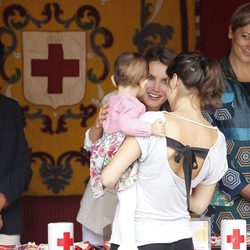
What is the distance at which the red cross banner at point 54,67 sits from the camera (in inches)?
216

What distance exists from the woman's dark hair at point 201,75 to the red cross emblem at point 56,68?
2234 millimetres

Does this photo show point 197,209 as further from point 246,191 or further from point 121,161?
point 246,191

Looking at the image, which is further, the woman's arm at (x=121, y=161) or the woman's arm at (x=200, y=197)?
the woman's arm at (x=200, y=197)

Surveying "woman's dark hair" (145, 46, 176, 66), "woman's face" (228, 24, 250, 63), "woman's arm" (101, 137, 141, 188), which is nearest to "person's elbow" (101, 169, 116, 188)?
"woman's arm" (101, 137, 141, 188)

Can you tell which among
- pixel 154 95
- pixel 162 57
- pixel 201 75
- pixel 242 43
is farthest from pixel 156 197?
pixel 242 43

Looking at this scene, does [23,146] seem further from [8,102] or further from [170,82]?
[170,82]

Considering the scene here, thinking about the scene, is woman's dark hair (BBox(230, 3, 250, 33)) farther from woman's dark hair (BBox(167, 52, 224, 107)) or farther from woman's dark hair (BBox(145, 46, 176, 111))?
woman's dark hair (BBox(167, 52, 224, 107))

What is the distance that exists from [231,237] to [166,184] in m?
0.31

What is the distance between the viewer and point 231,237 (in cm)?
329

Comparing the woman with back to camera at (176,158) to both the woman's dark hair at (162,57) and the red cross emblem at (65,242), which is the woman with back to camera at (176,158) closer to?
the red cross emblem at (65,242)

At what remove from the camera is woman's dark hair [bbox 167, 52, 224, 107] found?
3.26m

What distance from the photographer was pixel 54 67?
552cm

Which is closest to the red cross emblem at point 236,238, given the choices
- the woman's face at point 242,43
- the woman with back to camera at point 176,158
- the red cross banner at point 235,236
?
the red cross banner at point 235,236

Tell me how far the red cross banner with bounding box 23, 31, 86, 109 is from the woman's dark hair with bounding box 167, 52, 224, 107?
2.23 meters
